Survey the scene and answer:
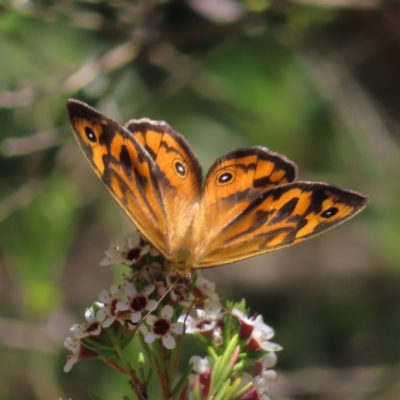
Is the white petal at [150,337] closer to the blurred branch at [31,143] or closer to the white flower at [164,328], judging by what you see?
the white flower at [164,328]

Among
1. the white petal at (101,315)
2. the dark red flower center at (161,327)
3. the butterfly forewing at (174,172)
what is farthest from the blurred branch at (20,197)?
the dark red flower center at (161,327)

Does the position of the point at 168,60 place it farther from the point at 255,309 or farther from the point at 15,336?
the point at 255,309

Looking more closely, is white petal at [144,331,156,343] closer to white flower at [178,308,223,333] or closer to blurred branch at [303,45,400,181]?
white flower at [178,308,223,333]

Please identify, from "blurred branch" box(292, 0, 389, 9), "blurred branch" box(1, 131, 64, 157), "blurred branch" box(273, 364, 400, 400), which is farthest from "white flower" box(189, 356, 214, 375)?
"blurred branch" box(292, 0, 389, 9)

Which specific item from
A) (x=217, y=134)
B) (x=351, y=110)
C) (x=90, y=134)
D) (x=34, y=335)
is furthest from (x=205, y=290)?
(x=351, y=110)

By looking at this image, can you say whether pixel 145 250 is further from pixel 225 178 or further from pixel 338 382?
pixel 338 382

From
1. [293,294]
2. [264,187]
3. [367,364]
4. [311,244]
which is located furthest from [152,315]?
[311,244]
